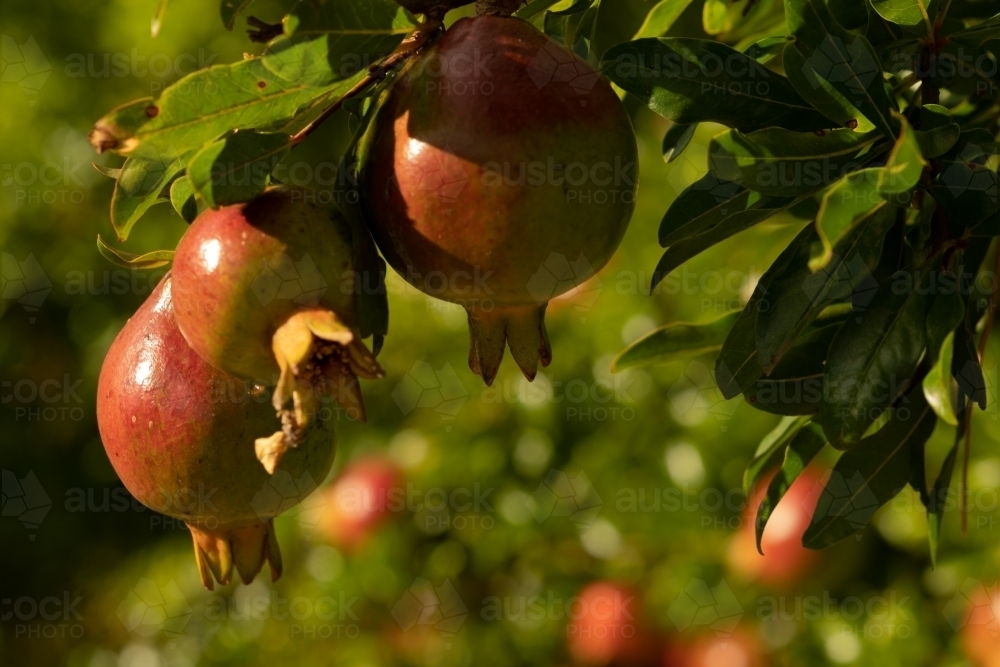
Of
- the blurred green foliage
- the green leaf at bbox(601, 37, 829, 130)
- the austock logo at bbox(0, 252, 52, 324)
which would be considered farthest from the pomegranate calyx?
the austock logo at bbox(0, 252, 52, 324)

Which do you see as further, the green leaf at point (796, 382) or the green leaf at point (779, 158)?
the green leaf at point (796, 382)

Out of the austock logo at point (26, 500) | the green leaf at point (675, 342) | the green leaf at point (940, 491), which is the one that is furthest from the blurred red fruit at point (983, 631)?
the austock logo at point (26, 500)

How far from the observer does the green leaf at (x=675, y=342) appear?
35.0 inches

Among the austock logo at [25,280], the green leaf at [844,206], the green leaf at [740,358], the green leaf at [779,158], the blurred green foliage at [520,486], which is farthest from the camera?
the austock logo at [25,280]

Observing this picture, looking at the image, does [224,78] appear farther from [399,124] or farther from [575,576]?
[575,576]

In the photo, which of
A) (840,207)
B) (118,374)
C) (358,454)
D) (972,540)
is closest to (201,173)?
(118,374)

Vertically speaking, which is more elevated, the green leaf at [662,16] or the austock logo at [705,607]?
the green leaf at [662,16]

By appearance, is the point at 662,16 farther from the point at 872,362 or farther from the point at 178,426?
the point at 178,426

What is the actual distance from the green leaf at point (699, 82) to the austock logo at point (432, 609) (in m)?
1.18

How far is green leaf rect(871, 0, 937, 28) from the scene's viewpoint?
773 mm

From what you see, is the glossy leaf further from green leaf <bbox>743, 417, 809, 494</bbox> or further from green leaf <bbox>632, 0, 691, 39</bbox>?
green leaf <bbox>632, 0, 691, 39</bbox>

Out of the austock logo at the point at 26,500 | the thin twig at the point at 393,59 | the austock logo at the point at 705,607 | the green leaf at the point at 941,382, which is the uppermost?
the thin twig at the point at 393,59

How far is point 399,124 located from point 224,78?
10cm

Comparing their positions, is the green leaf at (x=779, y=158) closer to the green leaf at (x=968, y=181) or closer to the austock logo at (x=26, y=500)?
the green leaf at (x=968, y=181)
